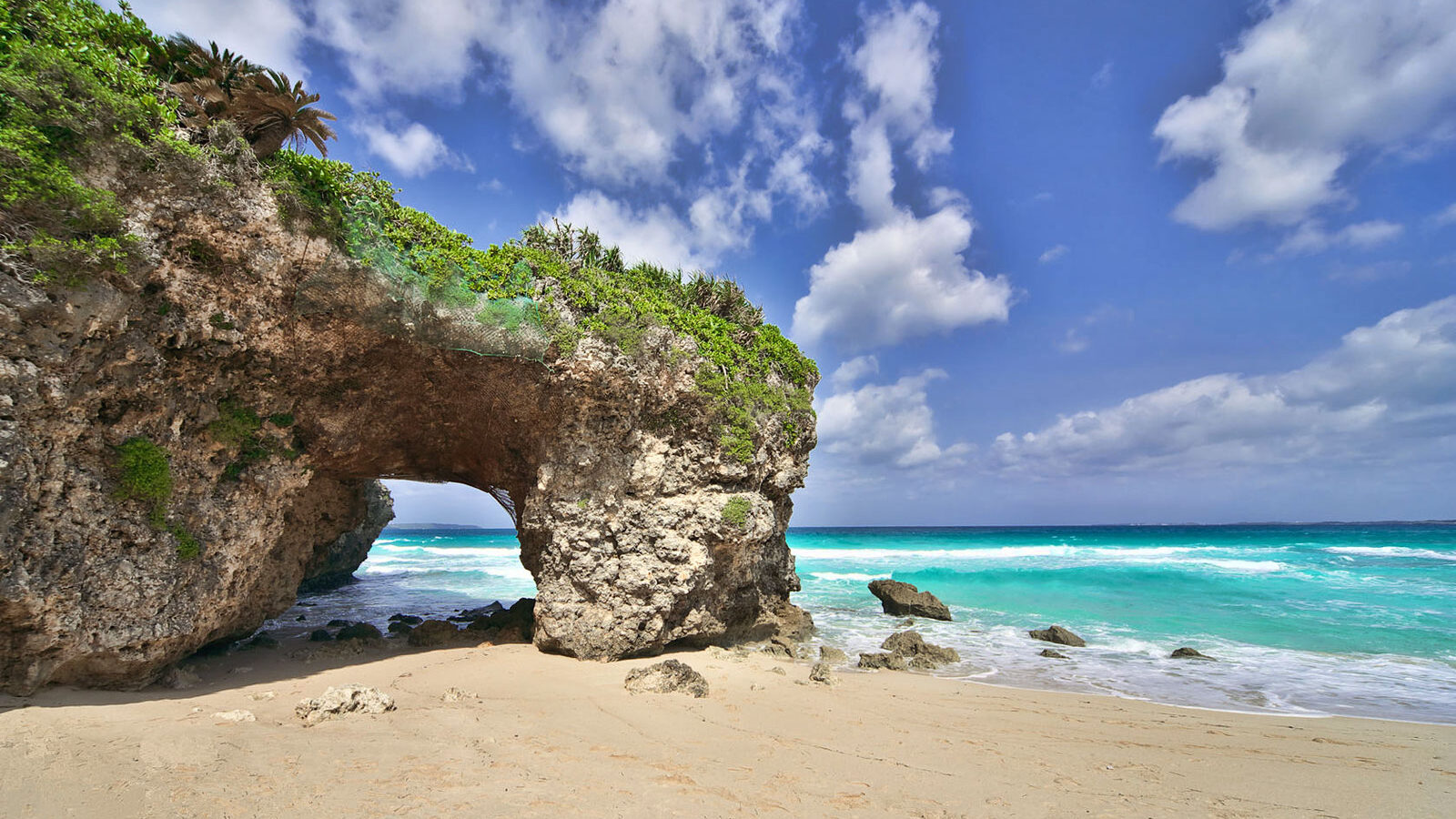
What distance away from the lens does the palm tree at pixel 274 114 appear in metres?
6.68

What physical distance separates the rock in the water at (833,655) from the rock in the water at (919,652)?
3.44ft

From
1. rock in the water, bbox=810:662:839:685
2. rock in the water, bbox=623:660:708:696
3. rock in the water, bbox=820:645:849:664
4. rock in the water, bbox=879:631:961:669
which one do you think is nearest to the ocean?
rock in the water, bbox=879:631:961:669

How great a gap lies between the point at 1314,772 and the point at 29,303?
13.2m

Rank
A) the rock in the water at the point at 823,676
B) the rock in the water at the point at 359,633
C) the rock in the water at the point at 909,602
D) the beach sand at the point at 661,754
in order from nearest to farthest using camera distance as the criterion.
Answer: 1. the beach sand at the point at 661,754
2. the rock in the water at the point at 823,676
3. the rock in the water at the point at 359,633
4. the rock in the water at the point at 909,602

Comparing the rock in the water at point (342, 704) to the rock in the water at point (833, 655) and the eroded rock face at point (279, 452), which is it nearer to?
the eroded rock face at point (279, 452)

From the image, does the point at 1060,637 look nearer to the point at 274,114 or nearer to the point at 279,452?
the point at 279,452

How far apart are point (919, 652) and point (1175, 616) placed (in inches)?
414

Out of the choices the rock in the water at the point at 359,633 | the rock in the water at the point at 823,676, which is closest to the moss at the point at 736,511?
the rock in the water at the point at 823,676

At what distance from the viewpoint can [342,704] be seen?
5.78 m

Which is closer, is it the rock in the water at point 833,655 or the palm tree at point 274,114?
the palm tree at point 274,114

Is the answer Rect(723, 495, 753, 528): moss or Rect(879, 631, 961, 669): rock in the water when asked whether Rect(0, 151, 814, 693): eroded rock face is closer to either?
Rect(723, 495, 753, 528): moss

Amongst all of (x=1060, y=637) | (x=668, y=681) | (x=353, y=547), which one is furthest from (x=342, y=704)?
(x=353, y=547)

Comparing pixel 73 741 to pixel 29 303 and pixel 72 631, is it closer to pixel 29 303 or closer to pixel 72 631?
pixel 72 631

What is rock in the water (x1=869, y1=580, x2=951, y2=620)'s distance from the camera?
1566 cm
